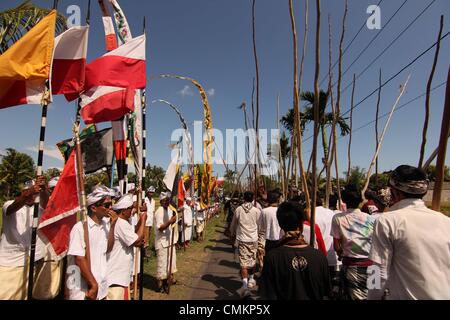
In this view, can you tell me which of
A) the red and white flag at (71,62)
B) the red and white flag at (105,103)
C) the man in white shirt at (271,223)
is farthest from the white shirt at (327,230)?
the red and white flag at (71,62)

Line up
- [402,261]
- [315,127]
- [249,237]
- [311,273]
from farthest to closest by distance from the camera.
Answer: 1. [249,237]
2. [315,127]
3. [311,273]
4. [402,261]

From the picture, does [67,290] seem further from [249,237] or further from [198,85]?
[198,85]

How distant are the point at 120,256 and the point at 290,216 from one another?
2186 millimetres

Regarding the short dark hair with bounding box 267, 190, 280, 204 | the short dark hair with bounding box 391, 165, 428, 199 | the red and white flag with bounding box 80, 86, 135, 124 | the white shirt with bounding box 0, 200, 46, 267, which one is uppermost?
the red and white flag with bounding box 80, 86, 135, 124

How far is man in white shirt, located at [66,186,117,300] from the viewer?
9.11ft

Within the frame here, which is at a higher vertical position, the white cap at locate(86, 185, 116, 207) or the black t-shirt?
the white cap at locate(86, 185, 116, 207)

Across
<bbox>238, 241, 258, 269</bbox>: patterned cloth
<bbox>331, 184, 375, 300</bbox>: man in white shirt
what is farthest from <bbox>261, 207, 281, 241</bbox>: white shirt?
<bbox>331, 184, 375, 300</bbox>: man in white shirt

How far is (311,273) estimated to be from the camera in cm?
220

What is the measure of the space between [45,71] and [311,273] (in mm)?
3708

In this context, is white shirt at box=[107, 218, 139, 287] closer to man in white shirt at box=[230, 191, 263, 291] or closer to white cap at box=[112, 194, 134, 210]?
white cap at box=[112, 194, 134, 210]

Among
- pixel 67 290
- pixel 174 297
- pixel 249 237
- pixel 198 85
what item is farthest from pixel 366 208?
pixel 198 85

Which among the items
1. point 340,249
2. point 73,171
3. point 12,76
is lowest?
point 340,249

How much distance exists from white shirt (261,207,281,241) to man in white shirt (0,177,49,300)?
145 inches

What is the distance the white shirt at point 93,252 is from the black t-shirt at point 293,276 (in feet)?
5.91
